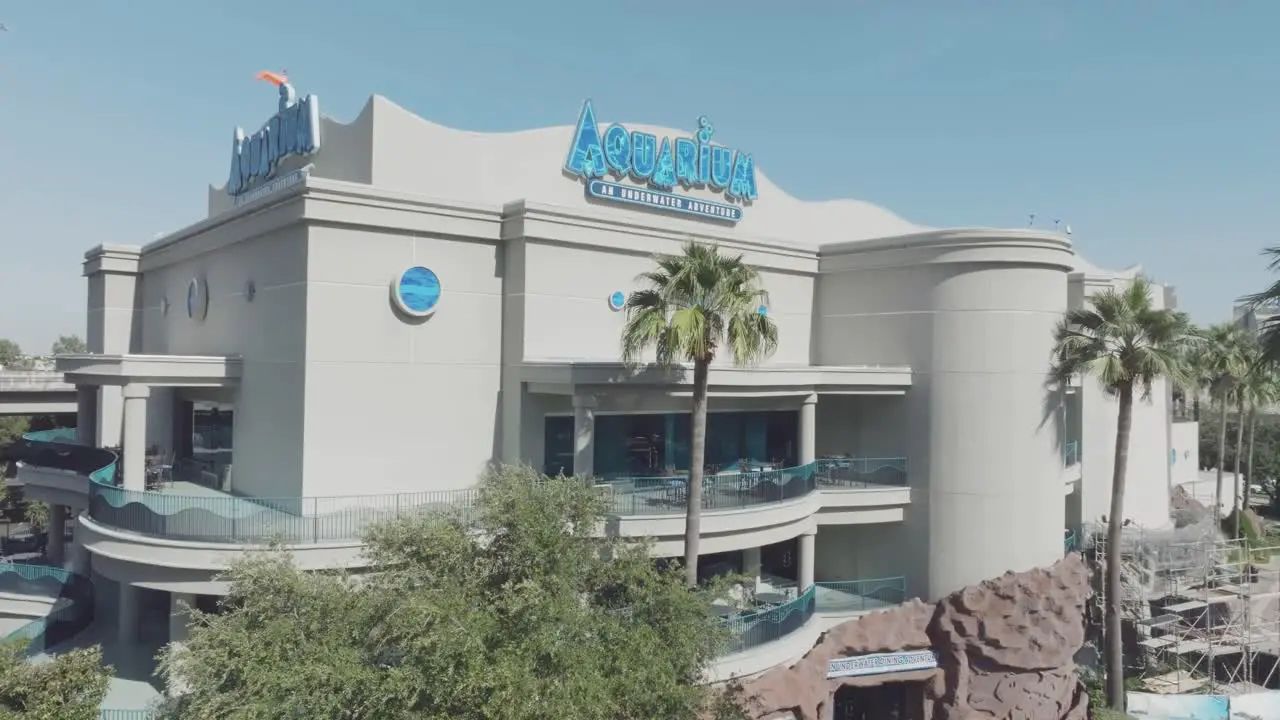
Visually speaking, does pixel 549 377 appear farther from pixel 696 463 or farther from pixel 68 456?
pixel 68 456

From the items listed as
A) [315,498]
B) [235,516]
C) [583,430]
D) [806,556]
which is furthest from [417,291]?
[806,556]

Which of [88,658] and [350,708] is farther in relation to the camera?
[88,658]

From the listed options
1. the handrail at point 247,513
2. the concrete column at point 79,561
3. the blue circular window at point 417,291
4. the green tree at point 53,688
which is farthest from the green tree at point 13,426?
the green tree at point 53,688

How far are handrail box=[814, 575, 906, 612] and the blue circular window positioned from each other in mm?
13701

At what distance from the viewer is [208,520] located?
55.0 ft

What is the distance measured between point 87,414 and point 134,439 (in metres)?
8.01

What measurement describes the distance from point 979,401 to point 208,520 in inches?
798

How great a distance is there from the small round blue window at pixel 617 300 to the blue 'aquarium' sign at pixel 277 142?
9.50 metres

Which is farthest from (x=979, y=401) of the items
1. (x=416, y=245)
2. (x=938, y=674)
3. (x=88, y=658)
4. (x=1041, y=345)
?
(x=88, y=658)

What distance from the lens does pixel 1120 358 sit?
22.1 m

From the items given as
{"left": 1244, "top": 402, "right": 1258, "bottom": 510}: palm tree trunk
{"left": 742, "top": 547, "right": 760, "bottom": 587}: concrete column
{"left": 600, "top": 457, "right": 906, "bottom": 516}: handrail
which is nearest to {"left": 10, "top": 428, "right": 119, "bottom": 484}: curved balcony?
{"left": 600, "top": 457, "right": 906, "bottom": 516}: handrail

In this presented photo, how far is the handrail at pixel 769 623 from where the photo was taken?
1919cm

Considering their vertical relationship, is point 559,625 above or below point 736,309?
below

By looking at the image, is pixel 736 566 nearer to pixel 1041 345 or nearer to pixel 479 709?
pixel 1041 345
